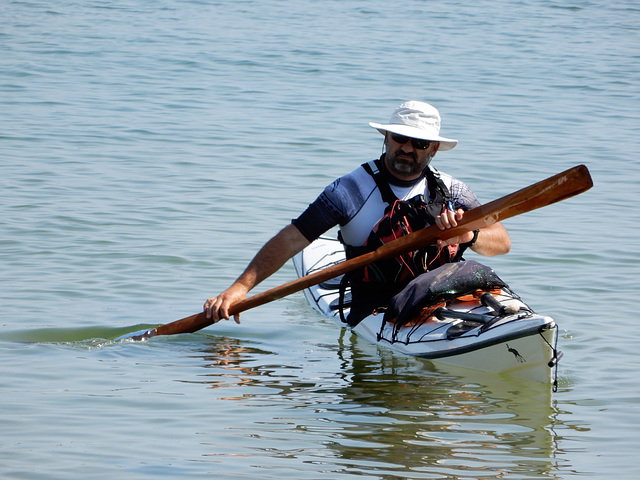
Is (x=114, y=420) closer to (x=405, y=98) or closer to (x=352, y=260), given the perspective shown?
(x=352, y=260)

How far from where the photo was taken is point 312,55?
17188mm

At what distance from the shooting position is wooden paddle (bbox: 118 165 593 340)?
444cm

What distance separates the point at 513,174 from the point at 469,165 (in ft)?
1.80

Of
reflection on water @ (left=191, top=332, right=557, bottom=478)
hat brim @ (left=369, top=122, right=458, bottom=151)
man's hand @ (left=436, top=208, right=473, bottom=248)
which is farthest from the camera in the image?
hat brim @ (left=369, top=122, right=458, bottom=151)

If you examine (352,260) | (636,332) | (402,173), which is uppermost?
(402,173)

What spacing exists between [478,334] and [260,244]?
3.40m

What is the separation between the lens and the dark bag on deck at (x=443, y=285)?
15.9 ft

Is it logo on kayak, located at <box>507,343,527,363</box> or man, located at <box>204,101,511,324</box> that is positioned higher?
man, located at <box>204,101,511,324</box>

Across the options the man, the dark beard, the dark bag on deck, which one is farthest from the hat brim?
the dark bag on deck

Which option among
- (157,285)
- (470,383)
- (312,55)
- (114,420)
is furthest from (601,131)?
(114,420)

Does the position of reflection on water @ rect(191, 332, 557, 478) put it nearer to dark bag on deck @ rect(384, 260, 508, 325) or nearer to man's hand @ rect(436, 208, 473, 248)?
dark bag on deck @ rect(384, 260, 508, 325)

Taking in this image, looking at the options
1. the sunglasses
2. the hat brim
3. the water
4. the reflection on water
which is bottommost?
the reflection on water

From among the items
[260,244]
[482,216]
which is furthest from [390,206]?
[260,244]

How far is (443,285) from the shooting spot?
4.86m
